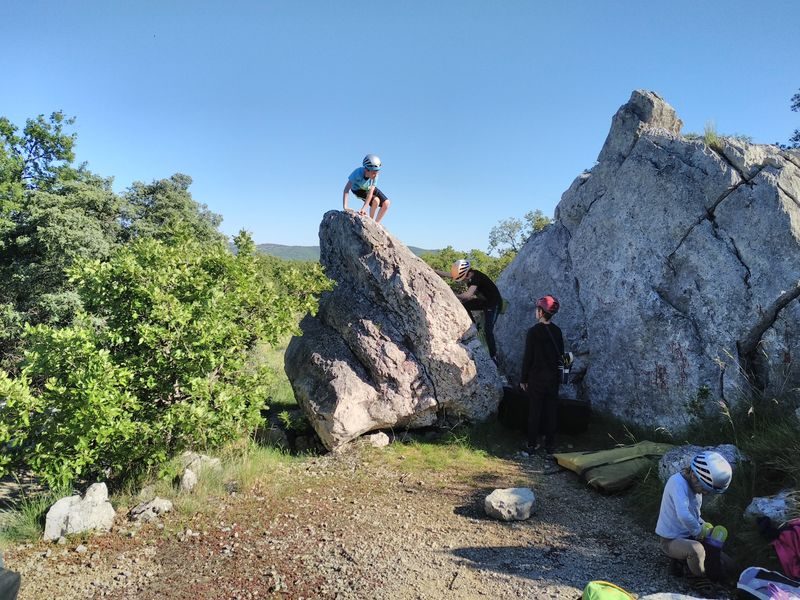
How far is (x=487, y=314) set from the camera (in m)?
9.64

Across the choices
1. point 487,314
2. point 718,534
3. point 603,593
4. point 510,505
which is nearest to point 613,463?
point 510,505

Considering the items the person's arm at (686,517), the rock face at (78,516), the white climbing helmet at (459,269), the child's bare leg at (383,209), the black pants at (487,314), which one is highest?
the child's bare leg at (383,209)

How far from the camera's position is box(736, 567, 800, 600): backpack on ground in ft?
11.6

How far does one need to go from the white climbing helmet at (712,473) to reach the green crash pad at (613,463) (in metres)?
1.89

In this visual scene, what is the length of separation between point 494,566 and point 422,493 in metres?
1.70

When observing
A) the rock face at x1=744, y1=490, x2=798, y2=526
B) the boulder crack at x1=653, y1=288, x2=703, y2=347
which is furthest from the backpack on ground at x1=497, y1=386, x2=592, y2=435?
the rock face at x1=744, y1=490, x2=798, y2=526

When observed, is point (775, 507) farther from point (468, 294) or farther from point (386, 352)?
point (468, 294)

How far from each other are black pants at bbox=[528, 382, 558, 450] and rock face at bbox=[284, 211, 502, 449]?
729 mm

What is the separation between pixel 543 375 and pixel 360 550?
392 cm

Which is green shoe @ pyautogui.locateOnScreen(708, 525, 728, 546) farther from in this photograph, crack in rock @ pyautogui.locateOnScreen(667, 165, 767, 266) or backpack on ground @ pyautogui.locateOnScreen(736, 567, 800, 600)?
crack in rock @ pyautogui.locateOnScreen(667, 165, 767, 266)

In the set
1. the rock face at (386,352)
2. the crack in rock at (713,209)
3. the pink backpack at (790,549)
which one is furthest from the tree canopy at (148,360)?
the crack in rock at (713,209)

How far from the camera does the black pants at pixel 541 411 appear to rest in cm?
755

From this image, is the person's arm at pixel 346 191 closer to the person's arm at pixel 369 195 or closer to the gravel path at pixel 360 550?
the person's arm at pixel 369 195

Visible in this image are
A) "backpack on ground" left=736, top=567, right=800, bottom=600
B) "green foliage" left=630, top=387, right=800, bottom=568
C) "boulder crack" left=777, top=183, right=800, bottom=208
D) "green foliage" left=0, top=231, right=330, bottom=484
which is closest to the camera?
"backpack on ground" left=736, top=567, right=800, bottom=600
